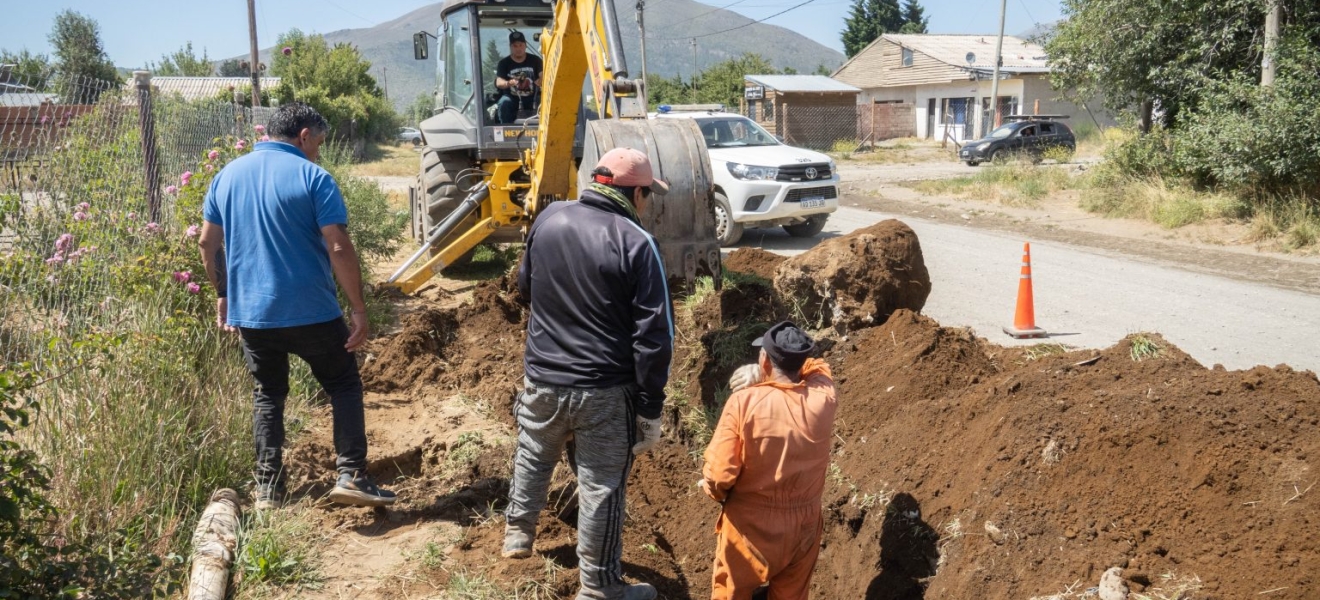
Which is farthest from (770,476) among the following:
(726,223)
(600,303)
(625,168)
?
(726,223)

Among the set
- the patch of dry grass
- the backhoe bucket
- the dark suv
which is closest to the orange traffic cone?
the backhoe bucket

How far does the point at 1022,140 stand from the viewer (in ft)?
97.7

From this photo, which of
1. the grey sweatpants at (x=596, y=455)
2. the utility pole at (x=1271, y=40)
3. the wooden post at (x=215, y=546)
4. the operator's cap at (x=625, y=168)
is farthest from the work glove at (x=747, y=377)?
the utility pole at (x=1271, y=40)

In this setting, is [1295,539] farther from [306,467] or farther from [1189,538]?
[306,467]

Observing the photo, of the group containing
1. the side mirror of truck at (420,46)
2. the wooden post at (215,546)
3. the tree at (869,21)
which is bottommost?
the wooden post at (215,546)

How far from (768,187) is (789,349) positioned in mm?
9703

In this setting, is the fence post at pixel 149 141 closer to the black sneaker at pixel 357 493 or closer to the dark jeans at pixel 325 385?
the dark jeans at pixel 325 385

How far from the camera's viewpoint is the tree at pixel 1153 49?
47.5 feet

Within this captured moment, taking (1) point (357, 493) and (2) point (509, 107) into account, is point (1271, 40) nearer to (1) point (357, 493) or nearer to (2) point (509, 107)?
(2) point (509, 107)

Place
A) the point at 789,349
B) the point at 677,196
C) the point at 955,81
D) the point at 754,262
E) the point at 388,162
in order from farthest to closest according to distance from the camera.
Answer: the point at 955,81 → the point at 388,162 → the point at 754,262 → the point at 677,196 → the point at 789,349

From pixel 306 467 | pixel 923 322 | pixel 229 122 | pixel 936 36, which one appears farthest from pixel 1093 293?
pixel 936 36

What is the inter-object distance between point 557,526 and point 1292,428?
10.5 ft

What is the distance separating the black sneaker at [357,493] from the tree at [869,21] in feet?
248

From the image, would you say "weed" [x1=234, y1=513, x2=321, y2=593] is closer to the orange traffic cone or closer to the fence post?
the fence post
